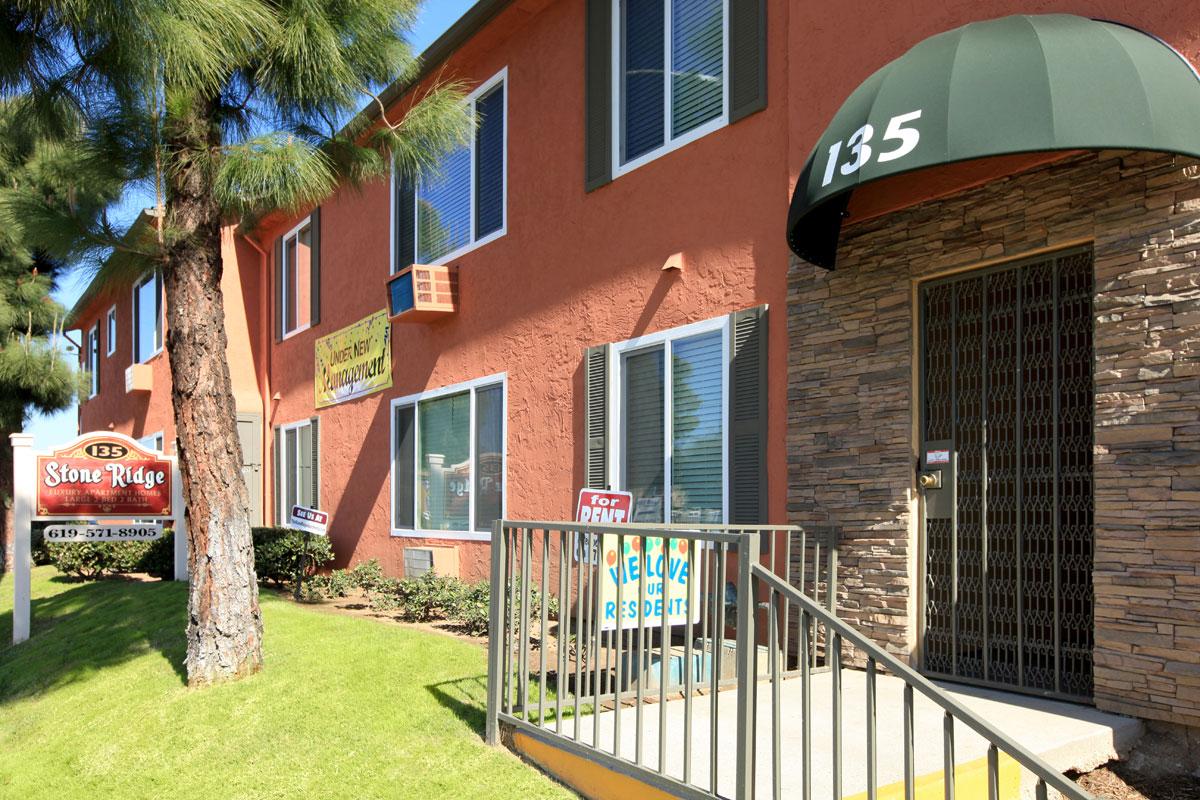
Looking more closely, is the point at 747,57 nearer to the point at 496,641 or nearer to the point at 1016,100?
the point at 1016,100

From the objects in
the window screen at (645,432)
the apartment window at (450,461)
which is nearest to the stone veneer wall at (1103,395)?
the window screen at (645,432)

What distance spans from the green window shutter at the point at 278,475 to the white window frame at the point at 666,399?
1024cm

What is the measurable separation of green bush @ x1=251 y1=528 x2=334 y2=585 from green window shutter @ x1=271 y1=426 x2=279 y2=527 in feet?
11.3

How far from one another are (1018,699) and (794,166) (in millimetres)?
3735

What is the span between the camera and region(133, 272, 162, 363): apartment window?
887 inches

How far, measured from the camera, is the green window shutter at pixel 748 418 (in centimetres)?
738

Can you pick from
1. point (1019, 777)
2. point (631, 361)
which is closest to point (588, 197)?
point (631, 361)

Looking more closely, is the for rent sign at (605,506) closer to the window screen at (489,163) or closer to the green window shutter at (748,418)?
the green window shutter at (748,418)

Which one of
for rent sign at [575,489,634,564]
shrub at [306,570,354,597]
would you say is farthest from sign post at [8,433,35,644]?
for rent sign at [575,489,634,564]

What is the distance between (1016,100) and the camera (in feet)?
16.2

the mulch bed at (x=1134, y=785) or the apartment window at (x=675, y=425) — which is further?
the apartment window at (x=675, y=425)

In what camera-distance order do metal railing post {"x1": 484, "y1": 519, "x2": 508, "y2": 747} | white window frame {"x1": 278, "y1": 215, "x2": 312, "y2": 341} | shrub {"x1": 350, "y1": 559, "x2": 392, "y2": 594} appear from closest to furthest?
metal railing post {"x1": 484, "y1": 519, "x2": 508, "y2": 747} → shrub {"x1": 350, "y1": 559, "x2": 392, "y2": 594} → white window frame {"x1": 278, "y1": 215, "x2": 312, "y2": 341}

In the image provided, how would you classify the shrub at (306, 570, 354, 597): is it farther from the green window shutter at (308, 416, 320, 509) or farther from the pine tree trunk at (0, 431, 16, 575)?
the pine tree trunk at (0, 431, 16, 575)

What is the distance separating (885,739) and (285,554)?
34.6 ft
